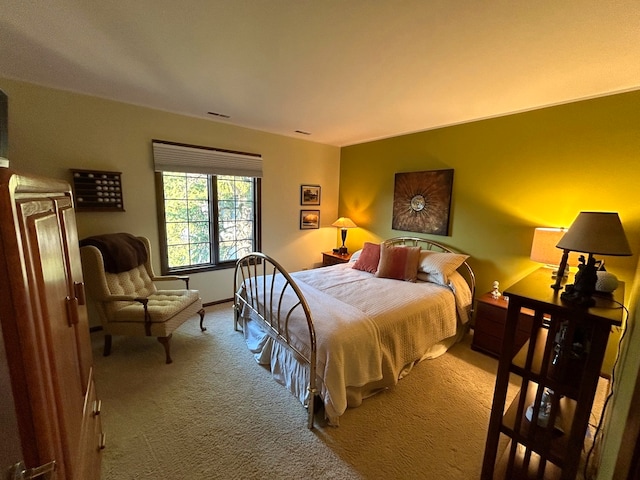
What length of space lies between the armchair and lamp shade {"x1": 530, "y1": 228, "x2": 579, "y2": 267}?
333cm

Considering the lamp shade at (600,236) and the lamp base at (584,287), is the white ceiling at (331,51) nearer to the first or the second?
the lamp shade at (600,236)

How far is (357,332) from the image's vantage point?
1885 mm

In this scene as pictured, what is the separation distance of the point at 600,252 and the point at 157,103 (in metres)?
3.91

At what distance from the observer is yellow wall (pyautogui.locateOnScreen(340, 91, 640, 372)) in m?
2.24

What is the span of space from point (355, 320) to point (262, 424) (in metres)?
0.95

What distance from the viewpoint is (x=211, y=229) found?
3689 mm

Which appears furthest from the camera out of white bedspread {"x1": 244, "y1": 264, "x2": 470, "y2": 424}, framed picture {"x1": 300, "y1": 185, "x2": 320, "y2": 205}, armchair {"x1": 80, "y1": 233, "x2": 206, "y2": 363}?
framed picture {"x1": 300, "y1": 185, "x2": 320, "y2": 205}

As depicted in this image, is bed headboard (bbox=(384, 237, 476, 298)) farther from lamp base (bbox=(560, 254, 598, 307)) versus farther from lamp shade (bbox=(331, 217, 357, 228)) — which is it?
lamp base (bbox=(560, 254, 598, 307))

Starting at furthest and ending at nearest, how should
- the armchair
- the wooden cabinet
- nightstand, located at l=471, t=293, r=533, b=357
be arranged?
nightstand, located at l=471, t=293, r=533, b=357
the armchair
the wooden cabinet

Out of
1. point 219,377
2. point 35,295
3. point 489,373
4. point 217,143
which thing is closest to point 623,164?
point 489,373

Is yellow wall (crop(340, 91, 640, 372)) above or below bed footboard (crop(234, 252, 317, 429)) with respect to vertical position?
above

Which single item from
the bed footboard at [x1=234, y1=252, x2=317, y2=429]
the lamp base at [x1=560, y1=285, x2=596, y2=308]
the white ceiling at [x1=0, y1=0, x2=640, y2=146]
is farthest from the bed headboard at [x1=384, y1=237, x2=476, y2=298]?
the bed footboard at [x1=234, y1=252, x2=317, y2=429]

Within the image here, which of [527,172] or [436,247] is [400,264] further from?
[527,172]

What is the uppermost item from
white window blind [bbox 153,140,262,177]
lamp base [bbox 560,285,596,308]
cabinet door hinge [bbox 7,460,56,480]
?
white window blind [bbox 153,140,262,177]
